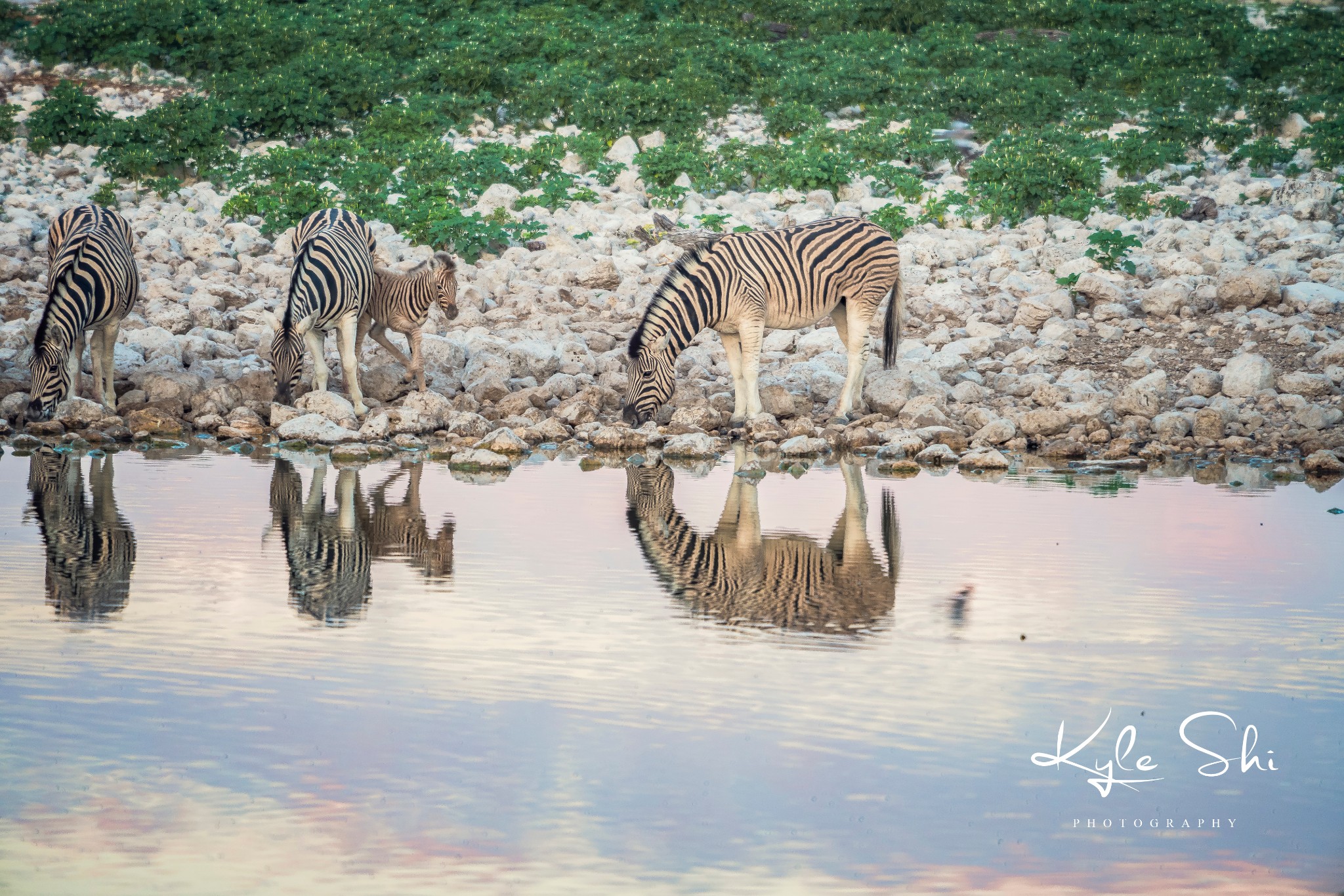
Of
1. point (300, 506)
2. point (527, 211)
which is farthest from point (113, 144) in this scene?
point (300, 506)

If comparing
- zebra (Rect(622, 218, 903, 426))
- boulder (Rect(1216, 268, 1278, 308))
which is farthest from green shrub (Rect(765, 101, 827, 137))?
zebra (Rect(622, 218, 903, 426))

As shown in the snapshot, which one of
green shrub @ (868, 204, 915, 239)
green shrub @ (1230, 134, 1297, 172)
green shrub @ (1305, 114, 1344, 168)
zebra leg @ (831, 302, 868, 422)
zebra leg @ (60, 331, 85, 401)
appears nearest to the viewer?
zebra leg @ (60, 331, 85, 401)

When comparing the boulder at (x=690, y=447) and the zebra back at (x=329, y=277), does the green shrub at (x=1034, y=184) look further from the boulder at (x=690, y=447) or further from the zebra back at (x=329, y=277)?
the zebra back at (x=329, y=277)

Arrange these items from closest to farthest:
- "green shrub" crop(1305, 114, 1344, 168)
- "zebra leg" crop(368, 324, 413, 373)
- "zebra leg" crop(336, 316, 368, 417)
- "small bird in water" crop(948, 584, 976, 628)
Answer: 1. "small bird in water" crop(948, 584, 976, 628)
2. "zebra leg" crop(336, 316, 368, 417)
3. "zebra leg" crop(368, 324, 413, 373)
4. "green shrub" crop(1305, 114, 1344, 168)

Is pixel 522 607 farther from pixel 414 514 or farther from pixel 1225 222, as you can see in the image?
pixel 1225 222

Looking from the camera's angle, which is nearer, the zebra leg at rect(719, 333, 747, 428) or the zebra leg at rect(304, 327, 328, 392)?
the zebra leg at rect(304, 327, 328, 392)

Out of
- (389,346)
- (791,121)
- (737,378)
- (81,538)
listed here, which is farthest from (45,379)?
(791,121)

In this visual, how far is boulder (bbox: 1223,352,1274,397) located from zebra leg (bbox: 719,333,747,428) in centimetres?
470

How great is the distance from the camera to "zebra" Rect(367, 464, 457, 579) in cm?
819

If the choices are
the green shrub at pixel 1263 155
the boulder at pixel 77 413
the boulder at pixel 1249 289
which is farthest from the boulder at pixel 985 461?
the green shrub at pixel 1263 155

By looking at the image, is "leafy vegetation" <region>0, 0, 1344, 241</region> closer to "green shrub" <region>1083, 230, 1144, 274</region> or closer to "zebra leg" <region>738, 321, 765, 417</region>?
"green shrub" <region>1083, 230, 1144, 274</region>

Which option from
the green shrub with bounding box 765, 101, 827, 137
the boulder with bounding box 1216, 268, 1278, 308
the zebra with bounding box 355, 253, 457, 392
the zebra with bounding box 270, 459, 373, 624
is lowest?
the zebra with bounding box 270, 459, 373, 624

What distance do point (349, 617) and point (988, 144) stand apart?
66.1 ft

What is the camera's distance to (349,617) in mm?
6938
